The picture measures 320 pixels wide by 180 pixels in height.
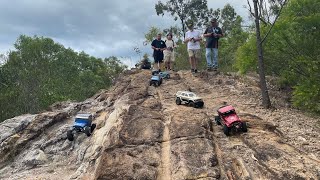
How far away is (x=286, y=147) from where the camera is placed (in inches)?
354

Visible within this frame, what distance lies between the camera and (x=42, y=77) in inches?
1784

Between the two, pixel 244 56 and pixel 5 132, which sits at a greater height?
pixel 244 56

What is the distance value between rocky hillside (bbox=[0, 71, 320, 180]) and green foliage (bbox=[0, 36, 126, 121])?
924 inches

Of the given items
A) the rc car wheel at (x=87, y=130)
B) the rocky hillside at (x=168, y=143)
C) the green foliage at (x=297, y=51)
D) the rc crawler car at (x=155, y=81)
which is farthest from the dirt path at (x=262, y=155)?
the rc crawler car at (x=155, y=81)

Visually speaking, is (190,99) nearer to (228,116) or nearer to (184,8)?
(228,116)

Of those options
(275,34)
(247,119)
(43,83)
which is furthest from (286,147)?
(43,83)

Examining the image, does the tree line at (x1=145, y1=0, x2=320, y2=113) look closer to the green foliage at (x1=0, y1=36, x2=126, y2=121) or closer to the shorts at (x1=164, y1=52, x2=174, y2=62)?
the shorts at (x1=164, y1=52, x2=174, y2=62)

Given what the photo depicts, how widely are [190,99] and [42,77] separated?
118 feet

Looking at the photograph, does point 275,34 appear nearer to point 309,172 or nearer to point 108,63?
point 309,172

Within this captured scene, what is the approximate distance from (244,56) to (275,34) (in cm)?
162

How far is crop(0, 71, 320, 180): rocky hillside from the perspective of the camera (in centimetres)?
818

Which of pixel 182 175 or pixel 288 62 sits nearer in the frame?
pixel 182 175

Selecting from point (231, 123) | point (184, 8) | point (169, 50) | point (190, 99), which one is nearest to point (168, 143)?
point (231, 123)

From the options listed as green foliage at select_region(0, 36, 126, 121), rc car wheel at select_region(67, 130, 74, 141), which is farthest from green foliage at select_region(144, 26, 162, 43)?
rc car wheel at select_region(67, 130, 74, 141)
